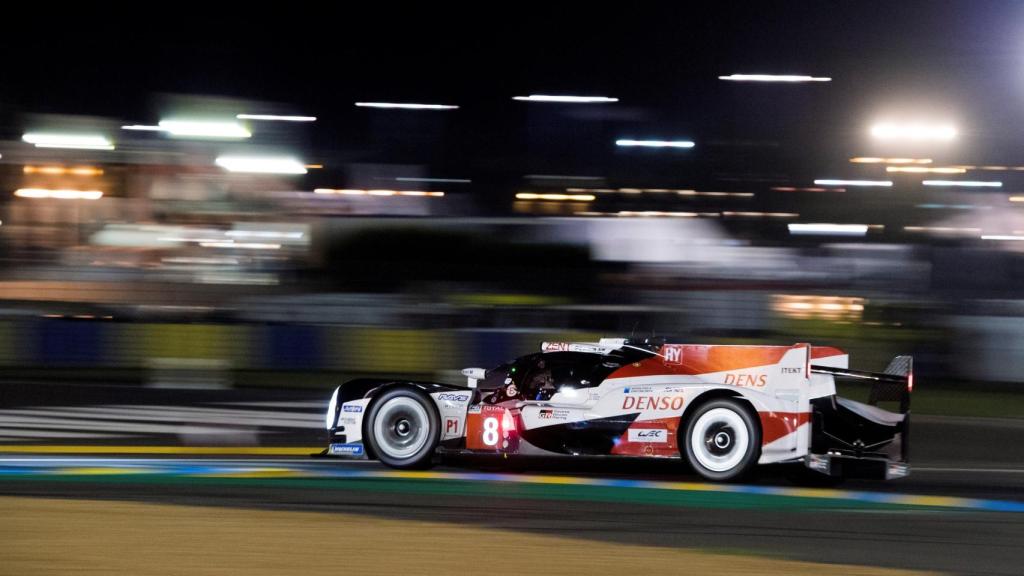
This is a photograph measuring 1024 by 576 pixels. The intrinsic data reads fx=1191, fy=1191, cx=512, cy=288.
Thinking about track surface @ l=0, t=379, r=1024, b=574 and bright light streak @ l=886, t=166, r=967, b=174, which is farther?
bright light streak @ l=886, t=166, r=967, b=174

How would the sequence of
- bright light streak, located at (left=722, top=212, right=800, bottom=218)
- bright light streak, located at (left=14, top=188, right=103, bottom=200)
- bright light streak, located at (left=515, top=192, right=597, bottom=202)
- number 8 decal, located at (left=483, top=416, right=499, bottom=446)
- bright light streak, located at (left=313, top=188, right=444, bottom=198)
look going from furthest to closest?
1. bright light streak, located at (left=313, top=188, right=444, bottom=198)
2. bright light streak, located at (left=515, top=192, right=597, bottom=202)
3. bright light streak, located at (left=722, top=212, right=800, bottom=218)
4. bright light streak, located at (left=14, top=188, right=103, bottom=200)
5. number 8 decal, located at (left=483, top=416, right=499, bottom=446)

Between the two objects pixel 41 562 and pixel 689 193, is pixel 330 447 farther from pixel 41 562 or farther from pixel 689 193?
pixel 689 193

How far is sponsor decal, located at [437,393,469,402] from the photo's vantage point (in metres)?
9.08

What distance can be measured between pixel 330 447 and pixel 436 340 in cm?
770

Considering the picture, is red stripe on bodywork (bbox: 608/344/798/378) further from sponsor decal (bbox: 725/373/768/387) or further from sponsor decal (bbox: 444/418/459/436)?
sponsor decal (bbox: 444/418/459/436)

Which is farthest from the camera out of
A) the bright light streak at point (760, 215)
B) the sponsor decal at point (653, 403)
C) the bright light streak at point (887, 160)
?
the bright light streak at point (887, 160)

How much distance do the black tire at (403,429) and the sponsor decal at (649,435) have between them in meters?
1.49

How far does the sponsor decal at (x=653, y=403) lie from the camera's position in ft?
28.2

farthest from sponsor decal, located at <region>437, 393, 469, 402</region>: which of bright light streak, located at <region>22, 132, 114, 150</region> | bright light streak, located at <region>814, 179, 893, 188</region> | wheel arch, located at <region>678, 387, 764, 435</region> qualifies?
bright light streak, located at <region>814, 179, 893, 188</region>

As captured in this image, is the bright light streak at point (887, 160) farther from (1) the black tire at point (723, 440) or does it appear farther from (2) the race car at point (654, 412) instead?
(1) the black tire at point (723, 440)

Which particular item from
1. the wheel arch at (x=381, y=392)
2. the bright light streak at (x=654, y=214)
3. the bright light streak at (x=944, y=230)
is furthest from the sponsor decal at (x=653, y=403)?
the bright light streak at (x=944, y=230)

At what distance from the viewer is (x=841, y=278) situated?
20.6 m

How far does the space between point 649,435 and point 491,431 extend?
1.18 meters

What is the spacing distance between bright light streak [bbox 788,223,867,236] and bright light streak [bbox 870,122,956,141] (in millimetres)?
4482
